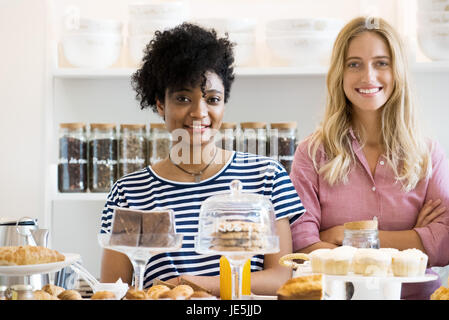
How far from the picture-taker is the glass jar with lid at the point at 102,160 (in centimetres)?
228

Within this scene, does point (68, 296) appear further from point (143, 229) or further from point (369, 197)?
point (369, 197)

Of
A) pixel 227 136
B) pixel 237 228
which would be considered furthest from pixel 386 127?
pixel 237 228

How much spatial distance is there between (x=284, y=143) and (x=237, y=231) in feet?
4.37

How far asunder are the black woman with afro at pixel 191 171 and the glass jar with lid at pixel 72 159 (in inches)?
26.1

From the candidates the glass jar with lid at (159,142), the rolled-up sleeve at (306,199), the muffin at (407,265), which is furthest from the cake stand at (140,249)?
the glass jar with lid at (159,142)

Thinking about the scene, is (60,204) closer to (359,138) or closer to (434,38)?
(359,138)

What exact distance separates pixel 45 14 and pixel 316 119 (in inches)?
41.2

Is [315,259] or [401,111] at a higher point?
[401,111]

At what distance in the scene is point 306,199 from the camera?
6.05ft

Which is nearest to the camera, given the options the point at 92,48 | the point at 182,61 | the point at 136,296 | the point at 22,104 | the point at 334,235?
the point at 136,296

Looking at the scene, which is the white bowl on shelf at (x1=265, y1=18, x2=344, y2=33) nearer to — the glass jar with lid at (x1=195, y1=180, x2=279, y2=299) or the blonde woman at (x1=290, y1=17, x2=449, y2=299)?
the blonde woman at (x1=290, y1=17, x2=449, y2=299)

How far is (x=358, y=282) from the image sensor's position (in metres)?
1.01

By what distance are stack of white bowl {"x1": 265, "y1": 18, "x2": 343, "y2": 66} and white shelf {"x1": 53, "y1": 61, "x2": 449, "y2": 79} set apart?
31mm
